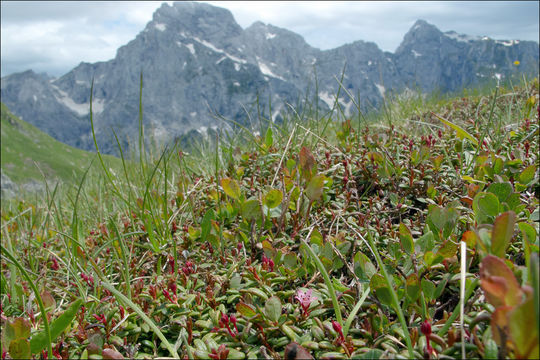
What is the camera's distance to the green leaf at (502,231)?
1259 mm

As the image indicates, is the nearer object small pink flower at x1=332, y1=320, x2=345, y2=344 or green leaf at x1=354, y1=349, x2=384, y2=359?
green leaf at x1=354, y1=349, x2=384, y2=359

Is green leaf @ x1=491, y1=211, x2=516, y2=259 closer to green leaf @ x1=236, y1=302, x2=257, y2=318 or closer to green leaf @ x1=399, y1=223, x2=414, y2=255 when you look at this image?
green leaf @ x1=399, y1=223, x2=414, y2=255

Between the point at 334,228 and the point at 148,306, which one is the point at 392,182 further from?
the point at 148,306

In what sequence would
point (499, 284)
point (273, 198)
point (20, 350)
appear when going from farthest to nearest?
point (273, 198) < point (20, 350) < point (499, 284)

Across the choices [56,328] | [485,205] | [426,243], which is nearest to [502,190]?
[485,205]

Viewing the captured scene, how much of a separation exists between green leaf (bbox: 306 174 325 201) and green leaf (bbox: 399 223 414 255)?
665mm

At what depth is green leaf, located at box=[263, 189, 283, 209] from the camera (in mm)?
2326

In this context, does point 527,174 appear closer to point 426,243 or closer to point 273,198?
point 426,243

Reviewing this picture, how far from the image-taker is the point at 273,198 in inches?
93.0

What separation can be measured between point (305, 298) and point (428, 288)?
55 centimetres

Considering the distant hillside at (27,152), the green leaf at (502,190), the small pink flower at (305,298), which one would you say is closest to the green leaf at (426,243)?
the green leaf at (502,190)

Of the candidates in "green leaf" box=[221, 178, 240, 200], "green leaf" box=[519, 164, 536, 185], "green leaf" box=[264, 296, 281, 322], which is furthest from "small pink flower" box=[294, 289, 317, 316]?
"green leaf" box=[519, 164, 536, 185]

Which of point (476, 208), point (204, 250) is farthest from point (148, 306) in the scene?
point (476, 208)

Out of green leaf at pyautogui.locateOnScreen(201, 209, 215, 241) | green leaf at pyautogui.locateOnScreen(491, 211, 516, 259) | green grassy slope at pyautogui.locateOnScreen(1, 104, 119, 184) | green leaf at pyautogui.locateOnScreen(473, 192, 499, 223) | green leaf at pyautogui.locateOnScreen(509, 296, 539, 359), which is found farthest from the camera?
green grassy slope at pyautogui.locateOnScreen(1, 104, 119, 184)
